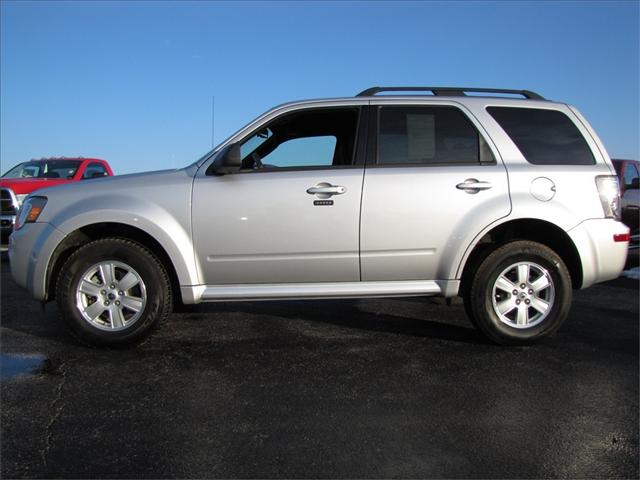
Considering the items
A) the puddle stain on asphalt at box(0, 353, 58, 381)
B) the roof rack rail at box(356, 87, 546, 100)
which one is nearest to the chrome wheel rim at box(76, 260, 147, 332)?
the puddle stain on asphalt at box(0, 353, 58, 381)

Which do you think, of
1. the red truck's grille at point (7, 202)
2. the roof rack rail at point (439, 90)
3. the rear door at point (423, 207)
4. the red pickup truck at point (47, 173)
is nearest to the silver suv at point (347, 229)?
the rear door at point (423, 207)

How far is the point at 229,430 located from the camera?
2719mm

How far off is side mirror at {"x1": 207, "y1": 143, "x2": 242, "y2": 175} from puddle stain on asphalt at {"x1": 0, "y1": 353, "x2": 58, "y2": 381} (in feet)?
5.99

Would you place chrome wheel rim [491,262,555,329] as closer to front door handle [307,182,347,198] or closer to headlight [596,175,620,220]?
headlight [596,175,620,220]

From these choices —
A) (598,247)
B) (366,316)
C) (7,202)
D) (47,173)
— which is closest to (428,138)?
(598,247)

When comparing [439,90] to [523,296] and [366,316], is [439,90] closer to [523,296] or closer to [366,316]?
[523,296]

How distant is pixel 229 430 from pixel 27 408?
4.03 ft

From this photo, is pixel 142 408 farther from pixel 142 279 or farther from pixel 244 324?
pixel 244 324

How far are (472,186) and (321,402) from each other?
205 centimetres

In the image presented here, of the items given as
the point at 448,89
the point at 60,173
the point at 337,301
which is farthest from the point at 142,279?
the point at 60,173

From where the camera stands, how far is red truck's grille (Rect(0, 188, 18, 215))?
992cm

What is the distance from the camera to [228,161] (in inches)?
155

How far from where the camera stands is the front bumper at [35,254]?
3982mm

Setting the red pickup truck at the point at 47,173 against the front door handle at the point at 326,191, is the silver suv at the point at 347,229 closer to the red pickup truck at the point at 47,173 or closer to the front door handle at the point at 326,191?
the front door handle at the point at 326,191
